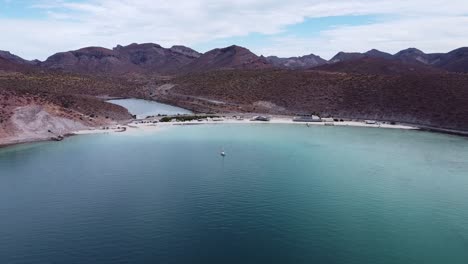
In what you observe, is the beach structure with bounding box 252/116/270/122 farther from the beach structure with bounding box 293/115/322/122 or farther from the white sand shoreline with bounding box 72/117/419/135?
the beach structure with bounding box 293/115/322/122

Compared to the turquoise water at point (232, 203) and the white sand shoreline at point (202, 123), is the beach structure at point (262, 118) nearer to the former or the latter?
the white sand shoreline at point (202, 123)

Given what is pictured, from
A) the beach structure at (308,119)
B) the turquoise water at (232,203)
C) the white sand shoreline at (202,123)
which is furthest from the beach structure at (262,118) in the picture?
the turquoise water at (232,203)

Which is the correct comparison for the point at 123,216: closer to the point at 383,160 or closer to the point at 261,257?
the point at 261,257

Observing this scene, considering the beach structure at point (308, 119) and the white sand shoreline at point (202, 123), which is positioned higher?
the beach structure at point (308, 119)

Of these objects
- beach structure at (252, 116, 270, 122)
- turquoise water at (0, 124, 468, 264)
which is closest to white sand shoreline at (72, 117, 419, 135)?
beach structure at (252, 116, 270, 122)

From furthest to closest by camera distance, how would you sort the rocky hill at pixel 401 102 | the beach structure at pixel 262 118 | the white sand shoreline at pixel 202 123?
the beach structure at pixel 262 118, the rocky hill at pixel 401 102, the white sand shoreline at pixel 202 123

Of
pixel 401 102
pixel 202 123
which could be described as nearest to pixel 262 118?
pixel 202 123

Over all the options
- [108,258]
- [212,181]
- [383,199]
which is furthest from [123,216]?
[383,199]

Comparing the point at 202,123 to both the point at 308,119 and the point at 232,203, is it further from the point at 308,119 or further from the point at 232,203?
the point at 232,203
